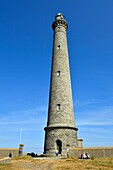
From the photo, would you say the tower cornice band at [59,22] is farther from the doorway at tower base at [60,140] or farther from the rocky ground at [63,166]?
the rocky ground at [63,166]

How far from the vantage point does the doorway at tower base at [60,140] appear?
954 inches

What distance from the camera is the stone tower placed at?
80.9 ft

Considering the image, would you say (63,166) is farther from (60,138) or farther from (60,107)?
(60,107)

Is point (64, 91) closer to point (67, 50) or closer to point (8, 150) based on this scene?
point (67, 50)

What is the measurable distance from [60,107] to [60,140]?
172 inches

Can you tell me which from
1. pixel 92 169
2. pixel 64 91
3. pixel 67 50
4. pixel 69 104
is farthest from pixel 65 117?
pixel 92 169

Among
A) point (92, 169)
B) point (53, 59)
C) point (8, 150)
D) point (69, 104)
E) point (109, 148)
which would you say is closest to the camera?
point (92, 169)

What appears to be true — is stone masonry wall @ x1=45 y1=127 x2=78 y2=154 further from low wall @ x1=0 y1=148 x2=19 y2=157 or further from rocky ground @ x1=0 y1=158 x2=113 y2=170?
rocky ground @ x1=0 y1=158 x2=113 y2=170

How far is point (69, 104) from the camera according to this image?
2639cm

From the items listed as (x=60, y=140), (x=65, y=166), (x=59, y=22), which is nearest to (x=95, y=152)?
(x=60, y=140)

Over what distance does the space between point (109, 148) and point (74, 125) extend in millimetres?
6305

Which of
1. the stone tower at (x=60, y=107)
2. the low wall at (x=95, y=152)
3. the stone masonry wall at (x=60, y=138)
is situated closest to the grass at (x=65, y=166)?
the low wall at (x=95, y=152)

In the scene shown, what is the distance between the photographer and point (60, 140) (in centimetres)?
2448

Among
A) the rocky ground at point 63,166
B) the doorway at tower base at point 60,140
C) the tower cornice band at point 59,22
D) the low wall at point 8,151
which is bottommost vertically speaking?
the rocky ground at point 63,166
